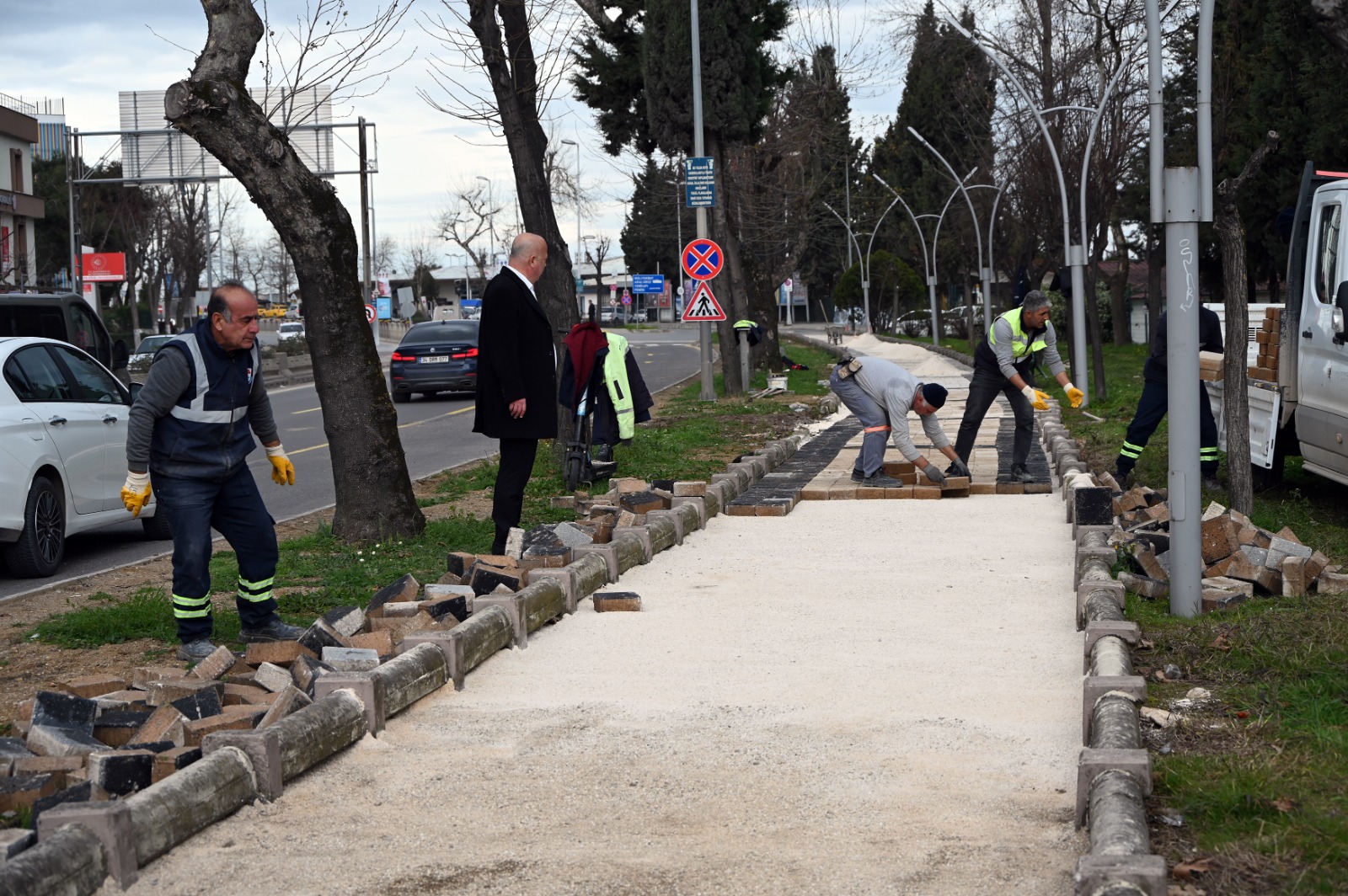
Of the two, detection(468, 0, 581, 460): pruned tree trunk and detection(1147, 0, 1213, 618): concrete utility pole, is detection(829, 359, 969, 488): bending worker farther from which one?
detection(1147, 0, 1213, 618): concrete utility pole

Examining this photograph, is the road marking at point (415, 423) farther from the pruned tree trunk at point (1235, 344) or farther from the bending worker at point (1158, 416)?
the pruned tree trunk at point (1235, 344)

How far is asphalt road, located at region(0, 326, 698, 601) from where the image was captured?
11016 millimetres

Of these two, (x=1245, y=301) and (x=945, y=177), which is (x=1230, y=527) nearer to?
(x=1245, y=301)

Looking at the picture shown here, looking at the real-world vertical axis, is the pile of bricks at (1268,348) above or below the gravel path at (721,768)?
above

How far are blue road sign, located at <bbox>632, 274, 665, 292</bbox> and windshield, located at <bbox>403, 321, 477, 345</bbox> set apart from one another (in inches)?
2728

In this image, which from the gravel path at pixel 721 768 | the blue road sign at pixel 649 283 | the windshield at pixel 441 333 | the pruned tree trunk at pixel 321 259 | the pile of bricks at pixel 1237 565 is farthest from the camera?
the blue road sign at pixel 649 283

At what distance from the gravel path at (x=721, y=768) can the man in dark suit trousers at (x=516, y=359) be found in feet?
4.32

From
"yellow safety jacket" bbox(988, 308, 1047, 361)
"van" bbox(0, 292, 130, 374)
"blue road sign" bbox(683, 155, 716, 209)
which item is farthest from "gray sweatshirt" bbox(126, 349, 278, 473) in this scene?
"blue road sign" bbox(683, 155, 716, 209)

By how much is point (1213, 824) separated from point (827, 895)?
1.22m

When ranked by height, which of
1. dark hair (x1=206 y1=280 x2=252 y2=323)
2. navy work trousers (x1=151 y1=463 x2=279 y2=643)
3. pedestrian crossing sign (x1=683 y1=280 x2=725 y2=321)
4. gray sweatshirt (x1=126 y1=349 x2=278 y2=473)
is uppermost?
pedestrian crossing sign (x1=683 y1=280 x2=725 y2=321)

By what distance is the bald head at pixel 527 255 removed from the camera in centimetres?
869

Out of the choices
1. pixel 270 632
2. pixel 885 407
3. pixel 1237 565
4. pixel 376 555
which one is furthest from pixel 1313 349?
pixel 270 632

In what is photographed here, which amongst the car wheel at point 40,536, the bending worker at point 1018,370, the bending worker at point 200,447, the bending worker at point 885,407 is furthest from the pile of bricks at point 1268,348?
the car wheel at point 40,536

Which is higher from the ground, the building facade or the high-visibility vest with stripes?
the building facade
